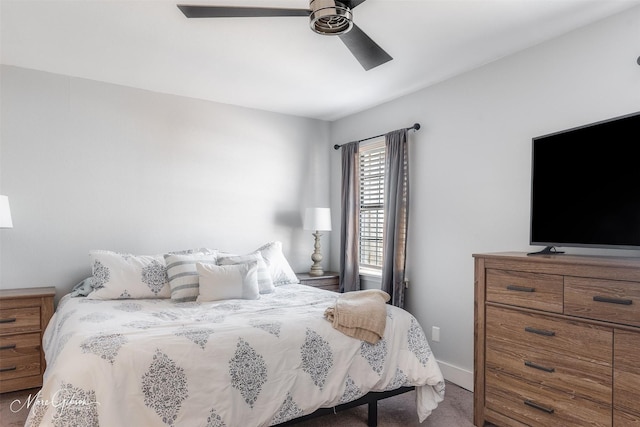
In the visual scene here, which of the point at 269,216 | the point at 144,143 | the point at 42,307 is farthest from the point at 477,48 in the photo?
the point at 42,307

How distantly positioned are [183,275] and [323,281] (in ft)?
5.41

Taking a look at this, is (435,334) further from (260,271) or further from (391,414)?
(260,271)

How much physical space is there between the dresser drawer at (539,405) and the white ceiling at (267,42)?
213 centimetres

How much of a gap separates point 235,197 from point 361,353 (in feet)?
8.01

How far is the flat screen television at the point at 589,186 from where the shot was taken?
1972mm

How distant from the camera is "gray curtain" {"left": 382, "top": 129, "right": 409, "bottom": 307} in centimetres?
358

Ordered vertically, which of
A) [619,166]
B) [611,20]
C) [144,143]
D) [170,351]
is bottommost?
[170,351]

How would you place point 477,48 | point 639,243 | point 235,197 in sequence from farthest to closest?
point 235,197 → point 477,48 → point 639,243

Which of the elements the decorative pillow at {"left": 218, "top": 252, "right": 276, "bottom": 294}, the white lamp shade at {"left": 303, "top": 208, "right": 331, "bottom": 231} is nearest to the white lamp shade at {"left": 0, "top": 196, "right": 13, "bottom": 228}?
the decorative pillow at {"left": 218, "top": 252, "right": 276, "bottom": 294}

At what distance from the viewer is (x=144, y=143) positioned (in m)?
3.70

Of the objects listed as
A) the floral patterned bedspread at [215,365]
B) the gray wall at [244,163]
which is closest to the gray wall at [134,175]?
the gray wall at [244,163]

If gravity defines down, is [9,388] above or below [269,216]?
below

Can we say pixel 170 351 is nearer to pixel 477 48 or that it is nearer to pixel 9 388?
pixel 9 388

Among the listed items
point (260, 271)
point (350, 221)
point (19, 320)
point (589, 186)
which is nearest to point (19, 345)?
point (19, 320)
